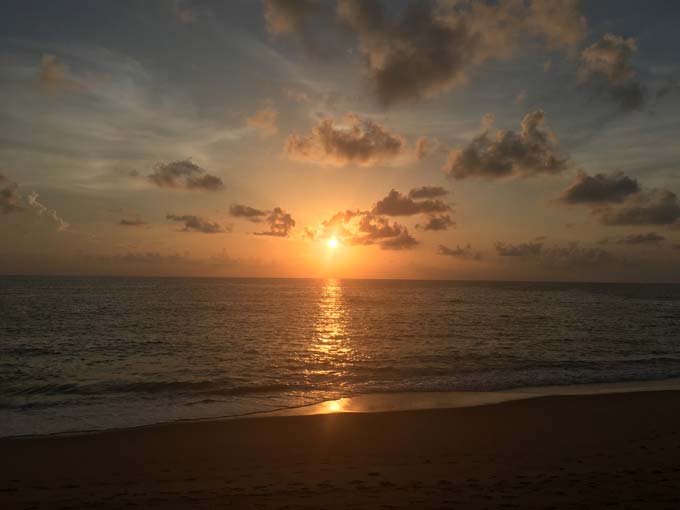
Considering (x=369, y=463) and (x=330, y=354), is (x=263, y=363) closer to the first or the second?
(x=330, y=354)

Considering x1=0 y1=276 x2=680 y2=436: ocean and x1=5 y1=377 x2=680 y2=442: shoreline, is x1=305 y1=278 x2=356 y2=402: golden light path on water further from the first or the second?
x1=5 y1=377 x2=680 y2=442: shoreline

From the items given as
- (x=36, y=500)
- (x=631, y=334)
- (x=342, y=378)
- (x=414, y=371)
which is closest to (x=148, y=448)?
(x=36, y=500)

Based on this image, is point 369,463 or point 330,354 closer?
point 369,463

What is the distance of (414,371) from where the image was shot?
2556 cm

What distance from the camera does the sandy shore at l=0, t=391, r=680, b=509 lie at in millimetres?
9086

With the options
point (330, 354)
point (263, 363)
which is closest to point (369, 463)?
point (263, 363)

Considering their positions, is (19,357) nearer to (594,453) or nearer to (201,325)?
(201,325)

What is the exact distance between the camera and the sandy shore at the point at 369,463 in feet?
29.8

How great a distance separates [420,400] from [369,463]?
8.03 meters

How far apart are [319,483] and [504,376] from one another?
17558 mm

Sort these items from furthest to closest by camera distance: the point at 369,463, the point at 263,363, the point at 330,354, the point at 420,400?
the point at 330,354 < the point at 263,363 < the point at 420,400 < the point at 369,463

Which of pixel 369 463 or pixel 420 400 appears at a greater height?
pixel 369 463

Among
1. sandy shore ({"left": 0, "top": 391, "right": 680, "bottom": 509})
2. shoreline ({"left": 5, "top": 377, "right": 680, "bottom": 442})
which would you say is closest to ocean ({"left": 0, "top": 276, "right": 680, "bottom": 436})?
shoreline ({"left": 5, "top": 377, "right": 680, "bottom": 442})

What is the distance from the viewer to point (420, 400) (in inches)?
745
